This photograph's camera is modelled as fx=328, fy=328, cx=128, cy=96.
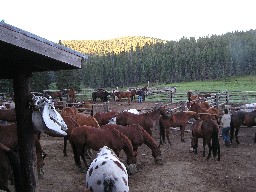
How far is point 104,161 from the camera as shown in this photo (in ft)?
19.9

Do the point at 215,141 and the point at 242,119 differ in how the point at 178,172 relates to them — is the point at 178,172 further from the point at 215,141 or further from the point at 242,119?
the point at 242,119

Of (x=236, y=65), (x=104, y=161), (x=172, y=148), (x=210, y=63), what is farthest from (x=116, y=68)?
(x=104, y=161)

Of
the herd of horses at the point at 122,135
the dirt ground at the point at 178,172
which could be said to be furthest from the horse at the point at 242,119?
the dirt ground at the point at 178,172

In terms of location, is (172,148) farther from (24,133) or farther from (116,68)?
(116,68)

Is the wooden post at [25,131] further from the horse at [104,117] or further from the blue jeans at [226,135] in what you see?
the horse at [104,117]

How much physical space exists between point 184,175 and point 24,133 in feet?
22.6

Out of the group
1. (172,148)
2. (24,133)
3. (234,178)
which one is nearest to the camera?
(24,133)

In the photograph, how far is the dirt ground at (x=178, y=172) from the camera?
28.8ft

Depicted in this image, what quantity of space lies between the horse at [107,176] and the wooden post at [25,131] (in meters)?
1.89

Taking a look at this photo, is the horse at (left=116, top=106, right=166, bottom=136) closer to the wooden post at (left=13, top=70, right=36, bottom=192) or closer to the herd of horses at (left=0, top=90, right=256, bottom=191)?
the herd of horses at (left=0, top=90, right=256, bottom=191)

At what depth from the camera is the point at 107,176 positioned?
5.69 meters

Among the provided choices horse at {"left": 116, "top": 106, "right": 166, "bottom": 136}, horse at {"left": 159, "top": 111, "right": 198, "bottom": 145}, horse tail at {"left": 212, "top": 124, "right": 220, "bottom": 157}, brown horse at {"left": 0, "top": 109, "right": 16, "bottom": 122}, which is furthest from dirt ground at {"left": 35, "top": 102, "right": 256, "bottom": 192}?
brown horse at {"left": 0, "top": 109, "right": 16, "bottom": 122}

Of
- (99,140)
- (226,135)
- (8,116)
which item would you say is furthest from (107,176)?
(226,135)

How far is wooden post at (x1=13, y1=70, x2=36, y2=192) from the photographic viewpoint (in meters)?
3.92
